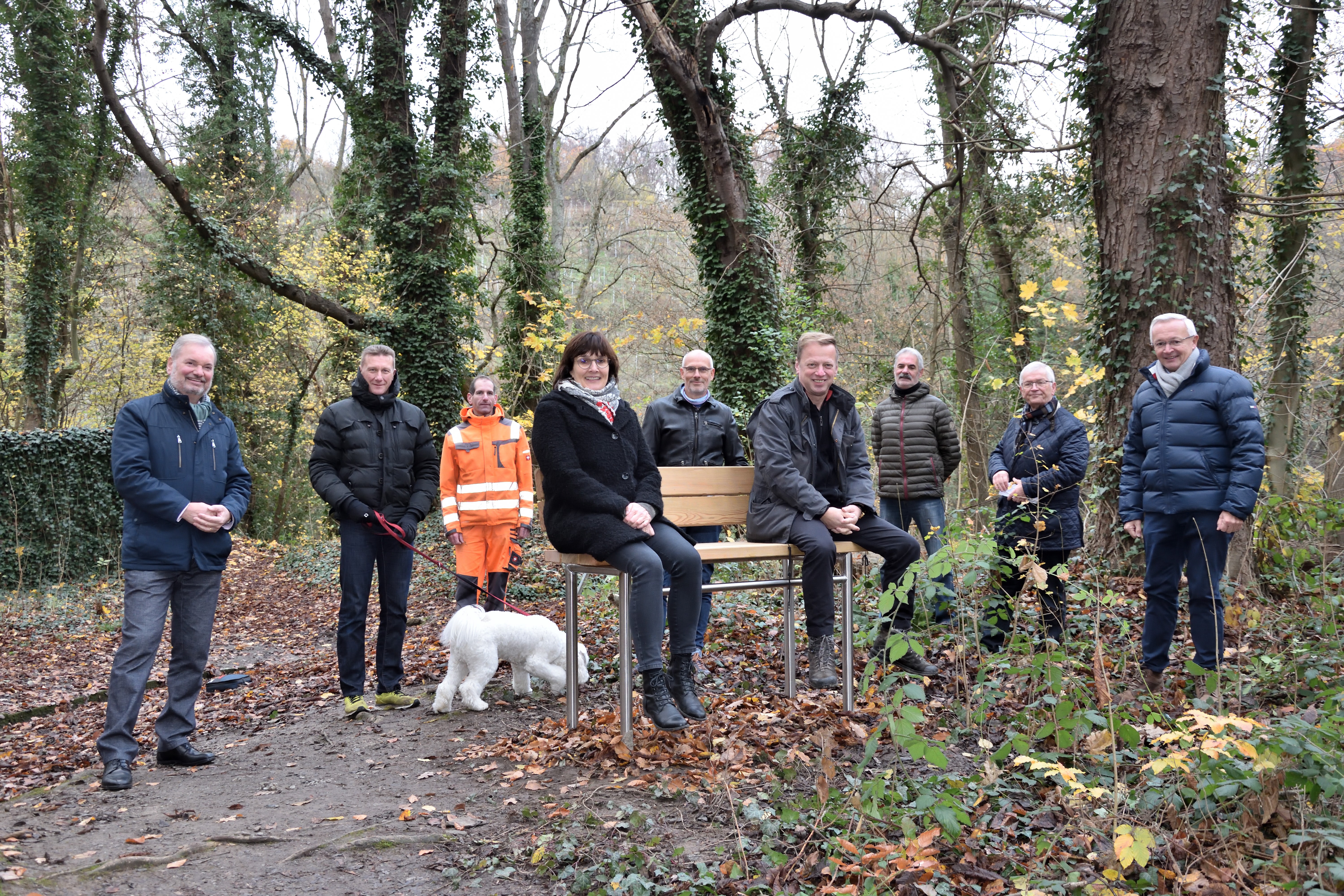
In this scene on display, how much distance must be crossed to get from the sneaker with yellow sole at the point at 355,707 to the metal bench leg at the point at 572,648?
1.56 metres

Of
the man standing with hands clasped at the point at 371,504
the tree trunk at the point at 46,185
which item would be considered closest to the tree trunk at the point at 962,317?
the man standing with hands clasped at the point at 371,504

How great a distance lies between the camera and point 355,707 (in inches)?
219

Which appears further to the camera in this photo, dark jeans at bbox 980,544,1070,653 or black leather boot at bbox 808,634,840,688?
dark jeans at bbox 980,544,1070,653

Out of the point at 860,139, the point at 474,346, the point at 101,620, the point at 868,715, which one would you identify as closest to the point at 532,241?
the point at 474,346

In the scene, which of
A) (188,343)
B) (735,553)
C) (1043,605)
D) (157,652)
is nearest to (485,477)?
(188,343)

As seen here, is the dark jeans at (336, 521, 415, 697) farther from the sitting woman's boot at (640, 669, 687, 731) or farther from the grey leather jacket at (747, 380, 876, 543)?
the grey leather jacket at (747, 380, 876, 543)

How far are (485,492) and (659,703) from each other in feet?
9.79

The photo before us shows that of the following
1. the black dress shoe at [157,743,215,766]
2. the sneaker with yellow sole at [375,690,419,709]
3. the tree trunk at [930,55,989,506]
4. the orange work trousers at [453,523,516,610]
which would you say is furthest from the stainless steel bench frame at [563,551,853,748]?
the tree trunk at [930,55,989,506]

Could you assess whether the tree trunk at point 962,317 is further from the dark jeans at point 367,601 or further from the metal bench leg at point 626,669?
the metal bench leg at point 626,669

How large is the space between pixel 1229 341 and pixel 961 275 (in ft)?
15.5

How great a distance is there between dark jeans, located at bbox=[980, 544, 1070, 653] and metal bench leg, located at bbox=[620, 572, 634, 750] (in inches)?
73.9

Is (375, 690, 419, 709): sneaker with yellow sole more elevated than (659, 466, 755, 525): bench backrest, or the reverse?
(659, 466, 755, 525): bench backrest

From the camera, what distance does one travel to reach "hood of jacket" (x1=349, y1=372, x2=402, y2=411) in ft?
18.6

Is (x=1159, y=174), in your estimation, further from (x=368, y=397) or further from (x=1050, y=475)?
(x=368, y=397)
